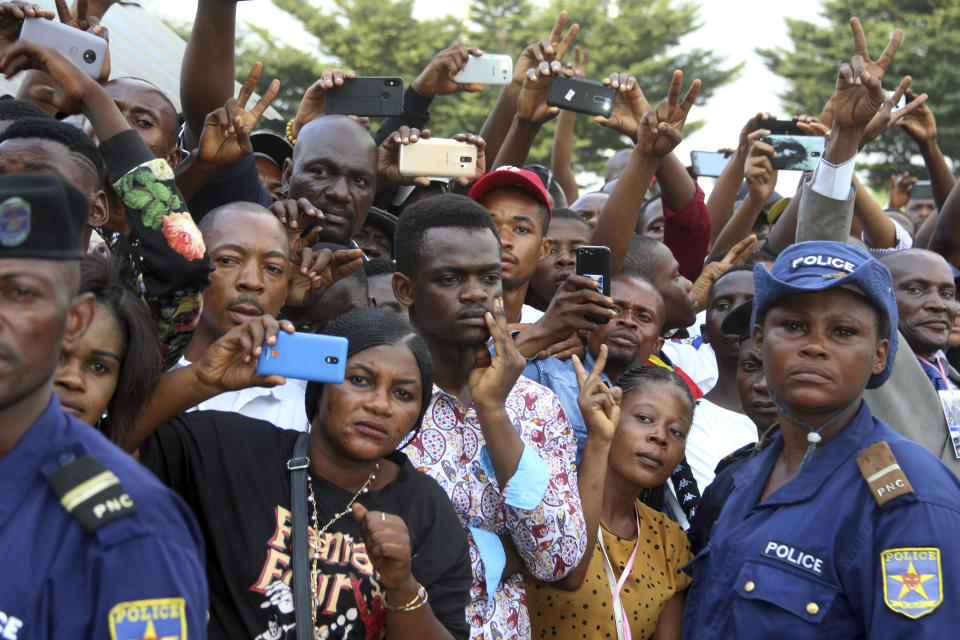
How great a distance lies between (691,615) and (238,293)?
1.82m

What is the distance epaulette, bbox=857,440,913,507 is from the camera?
268 cm

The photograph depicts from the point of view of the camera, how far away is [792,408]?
3.04 metres

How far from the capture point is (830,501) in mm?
2832

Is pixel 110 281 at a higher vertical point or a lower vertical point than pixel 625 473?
higher

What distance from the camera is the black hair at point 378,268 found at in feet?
14.3

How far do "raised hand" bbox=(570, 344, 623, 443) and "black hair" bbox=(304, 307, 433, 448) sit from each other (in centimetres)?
61

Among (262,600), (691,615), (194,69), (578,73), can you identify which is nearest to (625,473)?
(691,615)

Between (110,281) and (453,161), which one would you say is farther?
(453,161)

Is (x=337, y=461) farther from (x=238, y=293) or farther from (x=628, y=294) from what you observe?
(x=628, y=294)

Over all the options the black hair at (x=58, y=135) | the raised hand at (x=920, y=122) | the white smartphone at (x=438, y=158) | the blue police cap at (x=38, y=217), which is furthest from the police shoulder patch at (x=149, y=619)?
the raised hand at (x=920, y=122)

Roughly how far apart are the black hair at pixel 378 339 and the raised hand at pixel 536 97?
2373 mm

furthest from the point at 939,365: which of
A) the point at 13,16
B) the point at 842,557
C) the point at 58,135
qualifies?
the point at 13,16

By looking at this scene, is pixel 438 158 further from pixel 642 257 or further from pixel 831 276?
pixel 831 276

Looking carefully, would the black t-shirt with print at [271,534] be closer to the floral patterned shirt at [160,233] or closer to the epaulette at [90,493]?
the floral patterned shirt at [160,233]
